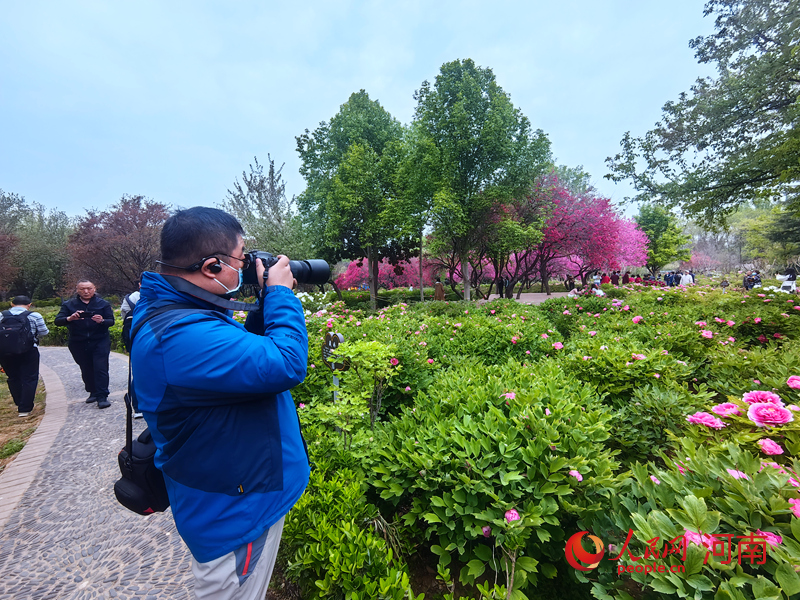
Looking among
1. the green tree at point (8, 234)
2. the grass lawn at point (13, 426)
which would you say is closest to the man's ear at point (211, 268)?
the grass lawn at point (13, 426)

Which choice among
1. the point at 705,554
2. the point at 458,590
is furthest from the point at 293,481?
the point at 705,554

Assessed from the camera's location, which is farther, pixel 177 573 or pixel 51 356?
pixel 51 356

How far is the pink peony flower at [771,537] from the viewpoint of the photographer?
0.99m

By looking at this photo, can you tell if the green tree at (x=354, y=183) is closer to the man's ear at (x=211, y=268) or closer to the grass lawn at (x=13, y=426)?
the grass lawn at (x=13, y=426)

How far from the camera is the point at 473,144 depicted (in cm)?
1256

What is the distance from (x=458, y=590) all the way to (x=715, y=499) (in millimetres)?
1264

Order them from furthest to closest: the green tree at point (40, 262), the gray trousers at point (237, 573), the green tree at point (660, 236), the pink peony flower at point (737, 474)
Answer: the green tree at point (660, 236)
the green tree at point (40, 262)
the pink peony flower at point (737, 474)
the gray trousers at point (237, 573)

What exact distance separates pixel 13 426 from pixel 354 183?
43.2ft

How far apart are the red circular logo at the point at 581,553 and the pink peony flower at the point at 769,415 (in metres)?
0.98

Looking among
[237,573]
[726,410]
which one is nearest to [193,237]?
[237,573]

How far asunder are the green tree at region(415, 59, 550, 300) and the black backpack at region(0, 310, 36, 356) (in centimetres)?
1110

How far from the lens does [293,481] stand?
124 centimetres

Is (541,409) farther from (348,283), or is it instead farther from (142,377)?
(348,283)

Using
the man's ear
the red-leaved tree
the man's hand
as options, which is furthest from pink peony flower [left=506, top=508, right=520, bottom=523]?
the red-leaved tree
